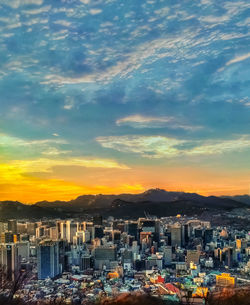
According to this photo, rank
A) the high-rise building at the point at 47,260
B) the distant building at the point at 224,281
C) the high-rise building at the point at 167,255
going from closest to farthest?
the distant building at the point at 224,281, the high-rise building at the point at 47,260, the high-rise building at the point at 167,255

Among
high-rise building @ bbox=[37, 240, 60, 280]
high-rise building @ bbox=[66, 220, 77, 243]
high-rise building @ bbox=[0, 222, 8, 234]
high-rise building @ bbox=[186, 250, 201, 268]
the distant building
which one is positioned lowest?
high-rise building @ bbox=[186, 250, 201, 268]

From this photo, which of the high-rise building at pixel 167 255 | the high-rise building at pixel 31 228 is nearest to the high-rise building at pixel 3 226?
the high-rise building at pixel 31 228

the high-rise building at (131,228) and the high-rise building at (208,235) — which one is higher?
the high-rise building at (131,228)

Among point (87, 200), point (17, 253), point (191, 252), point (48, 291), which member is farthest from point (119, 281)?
point (87, 200)

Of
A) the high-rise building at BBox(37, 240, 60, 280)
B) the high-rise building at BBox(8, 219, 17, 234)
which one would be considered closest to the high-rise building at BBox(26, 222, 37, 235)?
the high-rise building at BBox(8, 219, 17, 234)

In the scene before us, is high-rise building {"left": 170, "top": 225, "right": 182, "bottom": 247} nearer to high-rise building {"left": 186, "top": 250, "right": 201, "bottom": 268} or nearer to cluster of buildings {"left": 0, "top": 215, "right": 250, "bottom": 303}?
cluster of buildings {"left": 0, "top": 215, "right": 250, "bottom": 303}

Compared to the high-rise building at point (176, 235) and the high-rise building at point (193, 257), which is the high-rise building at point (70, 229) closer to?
the high-rise building at point (176, 235)

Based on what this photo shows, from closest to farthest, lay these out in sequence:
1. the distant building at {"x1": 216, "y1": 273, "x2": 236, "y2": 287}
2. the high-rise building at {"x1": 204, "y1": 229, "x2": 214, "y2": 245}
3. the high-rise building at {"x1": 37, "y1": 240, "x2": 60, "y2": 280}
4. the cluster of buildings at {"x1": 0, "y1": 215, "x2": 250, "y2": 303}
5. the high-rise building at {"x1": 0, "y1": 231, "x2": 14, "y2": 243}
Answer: the cluster of buildings at {"x1": 0, "y1": 215, "x2": 250, "y2": 303} → the distant building at {"x1": 216, "y1": 273, "x2": 236, "y2": 287} → the high-rise building at {"x1": 37, "y1": 240, "x2": 60, "y2": 280} → the high-rise building at {"x1": 0, "y1": 231, "x2": 14, "y2": 243} → the high-rise building at {"x1": 204, "y1": 229, "x2": 214, "y2": 245}

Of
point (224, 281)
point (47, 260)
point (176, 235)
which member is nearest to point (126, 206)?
point (176, 235)
